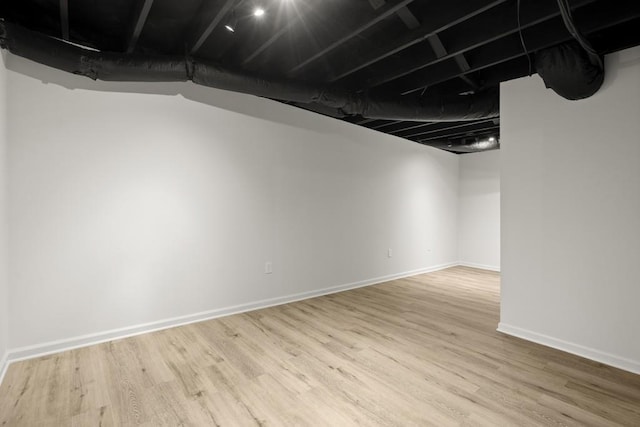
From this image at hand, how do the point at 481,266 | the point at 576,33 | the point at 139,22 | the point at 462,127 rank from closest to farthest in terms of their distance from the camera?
the point at 576,33, the point at 139,22, the point at 462,127, the point at 481,266

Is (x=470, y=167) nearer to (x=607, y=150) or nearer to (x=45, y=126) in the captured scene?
(x=607, y=150)

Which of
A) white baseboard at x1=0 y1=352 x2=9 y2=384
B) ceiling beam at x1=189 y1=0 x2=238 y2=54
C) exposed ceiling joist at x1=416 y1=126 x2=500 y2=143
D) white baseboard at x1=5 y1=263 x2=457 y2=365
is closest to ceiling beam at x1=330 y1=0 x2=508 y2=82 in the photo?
ceiling beam at x1=189 y1=0 x2=238 y2=54

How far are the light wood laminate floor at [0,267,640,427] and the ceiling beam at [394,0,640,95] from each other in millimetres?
2629

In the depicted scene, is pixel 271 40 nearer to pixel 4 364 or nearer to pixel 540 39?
pixel 540 39

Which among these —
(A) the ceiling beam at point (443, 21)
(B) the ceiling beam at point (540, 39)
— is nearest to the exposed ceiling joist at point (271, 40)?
(A) the ceiling beam at point (443, 21)

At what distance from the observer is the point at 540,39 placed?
2525 mm

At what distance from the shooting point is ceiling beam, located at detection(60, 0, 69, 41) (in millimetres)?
2190

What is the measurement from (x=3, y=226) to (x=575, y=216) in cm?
462

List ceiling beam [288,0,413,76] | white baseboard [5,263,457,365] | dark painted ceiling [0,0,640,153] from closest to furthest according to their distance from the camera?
ceiling beam [288,0,413,76] → dark painted ceiling [0,0,640,153] → white baseboard [5,263,457,365]

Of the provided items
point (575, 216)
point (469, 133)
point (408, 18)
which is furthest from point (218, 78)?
point (469, 133)

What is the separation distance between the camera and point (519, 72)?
317 centimetres

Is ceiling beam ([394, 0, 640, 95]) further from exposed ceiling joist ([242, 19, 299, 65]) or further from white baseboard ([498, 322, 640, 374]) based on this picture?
white baseboard ([498, 322, 640, 374])

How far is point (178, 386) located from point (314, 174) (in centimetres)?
293

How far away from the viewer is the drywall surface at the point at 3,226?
86.5 inches
